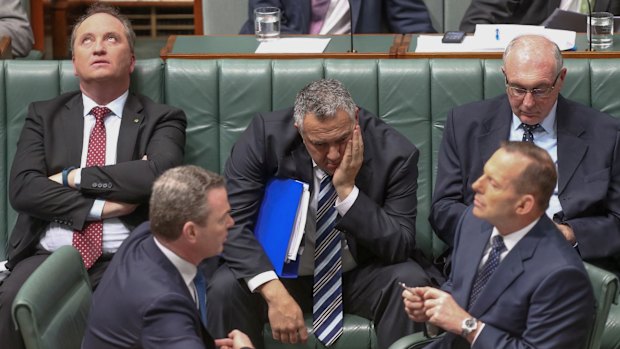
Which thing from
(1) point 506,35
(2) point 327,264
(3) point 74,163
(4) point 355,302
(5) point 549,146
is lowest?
(4) point 355,302

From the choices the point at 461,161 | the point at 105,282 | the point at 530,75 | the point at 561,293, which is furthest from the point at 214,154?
the point at 561,293


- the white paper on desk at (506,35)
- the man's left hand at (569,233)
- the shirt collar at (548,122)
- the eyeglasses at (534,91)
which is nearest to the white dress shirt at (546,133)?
the shirt collar at (548,122)

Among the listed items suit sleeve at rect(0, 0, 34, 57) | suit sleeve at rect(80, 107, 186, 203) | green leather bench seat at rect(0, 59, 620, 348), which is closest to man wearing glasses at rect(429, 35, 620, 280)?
green leather bench seat at rect(0, 59, 620, 348)

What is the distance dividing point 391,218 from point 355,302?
11.8 inches

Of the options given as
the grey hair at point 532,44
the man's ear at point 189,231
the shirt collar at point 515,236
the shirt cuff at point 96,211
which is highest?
the grey hair at point 532,44

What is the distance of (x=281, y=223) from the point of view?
3.88m

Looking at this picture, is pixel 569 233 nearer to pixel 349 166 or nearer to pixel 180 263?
pixel 349 166

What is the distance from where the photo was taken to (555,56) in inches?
154

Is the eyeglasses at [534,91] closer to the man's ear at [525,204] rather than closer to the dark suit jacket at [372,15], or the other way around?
the man's ear at [525,204]

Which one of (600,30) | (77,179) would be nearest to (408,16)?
(600,30)

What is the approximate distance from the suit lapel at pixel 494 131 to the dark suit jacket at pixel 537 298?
32.8 inches

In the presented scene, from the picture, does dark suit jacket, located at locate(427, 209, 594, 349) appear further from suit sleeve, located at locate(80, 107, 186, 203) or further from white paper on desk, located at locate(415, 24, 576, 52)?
white paper on desk, located at locate(415, 24, 576, 52)

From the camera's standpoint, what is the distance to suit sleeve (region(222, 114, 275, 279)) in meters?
3.82

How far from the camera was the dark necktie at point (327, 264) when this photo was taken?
3.86 metres
